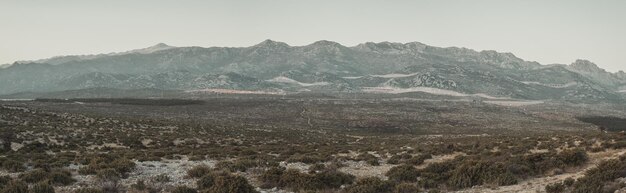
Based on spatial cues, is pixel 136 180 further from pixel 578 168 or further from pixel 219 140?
pixel 219 140

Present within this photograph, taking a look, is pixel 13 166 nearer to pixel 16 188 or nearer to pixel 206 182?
pixel 16 188

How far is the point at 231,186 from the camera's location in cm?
2103

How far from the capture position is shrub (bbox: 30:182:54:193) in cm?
2022

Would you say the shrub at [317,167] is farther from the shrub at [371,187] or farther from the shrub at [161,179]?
the shrub at [161,179]

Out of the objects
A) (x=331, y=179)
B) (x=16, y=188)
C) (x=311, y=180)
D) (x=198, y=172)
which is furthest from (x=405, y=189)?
(x=16, y=188)

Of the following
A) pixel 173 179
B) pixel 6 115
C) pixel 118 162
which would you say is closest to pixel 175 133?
pixel 6 115

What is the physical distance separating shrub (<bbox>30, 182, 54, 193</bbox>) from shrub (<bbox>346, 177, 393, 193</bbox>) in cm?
1347

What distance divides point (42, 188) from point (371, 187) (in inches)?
582

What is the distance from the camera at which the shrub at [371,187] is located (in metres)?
21.1

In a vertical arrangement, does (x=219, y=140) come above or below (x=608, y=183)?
below

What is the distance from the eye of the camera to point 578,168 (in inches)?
963

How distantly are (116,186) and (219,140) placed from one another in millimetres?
36008

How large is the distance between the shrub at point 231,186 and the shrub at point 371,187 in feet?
15.6

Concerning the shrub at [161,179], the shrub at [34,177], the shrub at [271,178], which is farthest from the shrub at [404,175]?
the shrub at [34,177]
